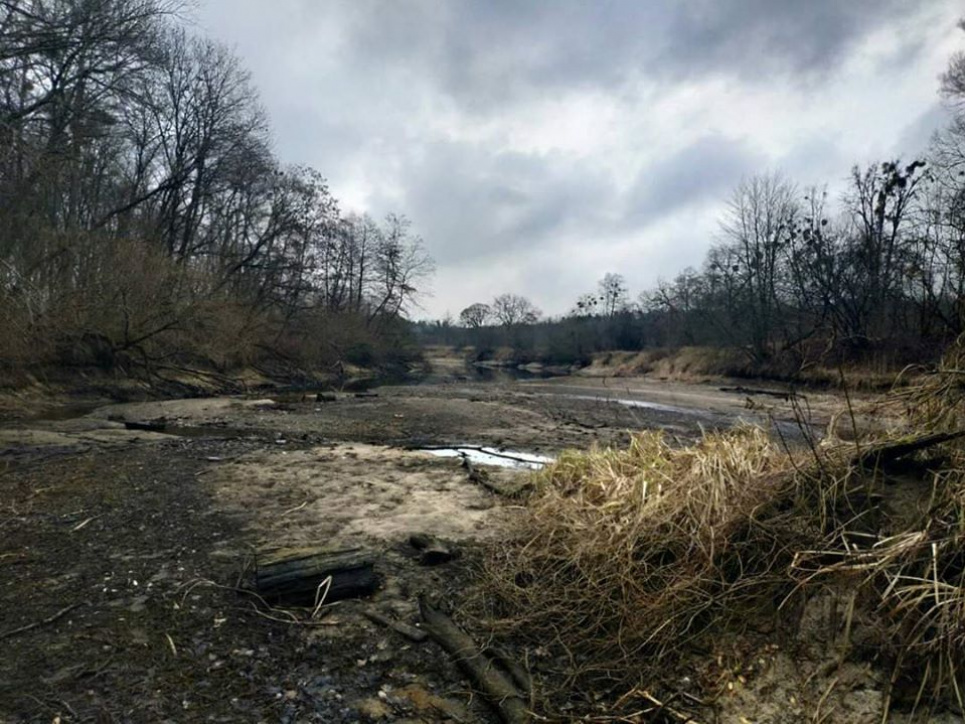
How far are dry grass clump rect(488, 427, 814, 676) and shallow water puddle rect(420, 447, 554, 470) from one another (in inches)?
168

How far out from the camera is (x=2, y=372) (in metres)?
13.7

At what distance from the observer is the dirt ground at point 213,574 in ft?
→ 8.61

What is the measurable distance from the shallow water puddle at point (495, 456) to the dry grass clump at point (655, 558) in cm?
427

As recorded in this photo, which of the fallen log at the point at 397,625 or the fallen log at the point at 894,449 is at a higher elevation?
the fallen log at the point at 894,449

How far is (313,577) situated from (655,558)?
221 cm

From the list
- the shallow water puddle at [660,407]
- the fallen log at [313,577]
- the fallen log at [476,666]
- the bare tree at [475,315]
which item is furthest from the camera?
the bare tree at [475,315]

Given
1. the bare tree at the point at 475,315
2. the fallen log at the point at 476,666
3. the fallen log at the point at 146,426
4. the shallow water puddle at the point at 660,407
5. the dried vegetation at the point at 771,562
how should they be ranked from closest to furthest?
the dried vegetation at the point at 771,562
the fallen log at the point at 476,666
the fallen log at the point at 146,426
the shallow water puddle at the point at 660,407
the bare tree at the point at 475,315

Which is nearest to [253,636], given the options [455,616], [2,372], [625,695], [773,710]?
[455,616]

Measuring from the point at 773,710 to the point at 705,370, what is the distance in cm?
3598

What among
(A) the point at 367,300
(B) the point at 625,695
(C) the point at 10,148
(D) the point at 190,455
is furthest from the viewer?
(A) the point at 367,300

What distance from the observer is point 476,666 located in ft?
9.42

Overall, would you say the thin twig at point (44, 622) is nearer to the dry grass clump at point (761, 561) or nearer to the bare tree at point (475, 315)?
the dry grass clump at point (761, 561)

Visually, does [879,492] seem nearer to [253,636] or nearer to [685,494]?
[685,494]

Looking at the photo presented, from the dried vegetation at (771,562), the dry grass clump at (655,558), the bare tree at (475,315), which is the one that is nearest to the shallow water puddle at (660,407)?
the dry grass clump at (655,558)
